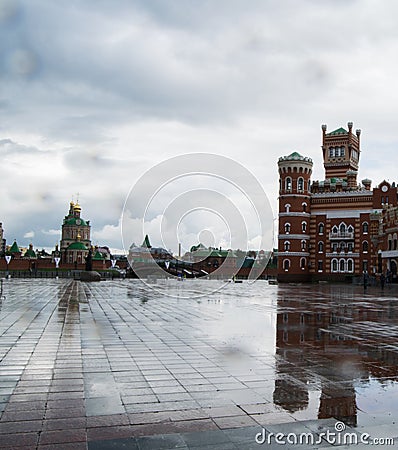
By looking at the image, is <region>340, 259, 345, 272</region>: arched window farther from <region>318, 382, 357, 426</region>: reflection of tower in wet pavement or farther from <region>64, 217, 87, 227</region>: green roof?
<region>64, 217, 87, 227</region>: green roof

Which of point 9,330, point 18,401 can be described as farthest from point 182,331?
point 18,401

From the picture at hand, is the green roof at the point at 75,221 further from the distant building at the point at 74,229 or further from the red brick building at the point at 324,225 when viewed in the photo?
the red brick building at the point at 324,225

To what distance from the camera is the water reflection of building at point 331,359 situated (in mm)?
6508

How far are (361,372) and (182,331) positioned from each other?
18.3 feet

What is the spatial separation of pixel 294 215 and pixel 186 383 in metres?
59.6

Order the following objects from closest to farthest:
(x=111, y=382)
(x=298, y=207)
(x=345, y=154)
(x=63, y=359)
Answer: (x=111, y=382), (x=63, y=359), (x=298, y=207), (x=345, y=154)

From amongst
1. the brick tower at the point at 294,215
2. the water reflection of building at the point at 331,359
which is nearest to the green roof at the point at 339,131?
the brick tower at the point at 294,215

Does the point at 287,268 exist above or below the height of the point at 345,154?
below

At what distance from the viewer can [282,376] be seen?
7.87 meters

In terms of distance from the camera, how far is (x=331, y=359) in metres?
9.38

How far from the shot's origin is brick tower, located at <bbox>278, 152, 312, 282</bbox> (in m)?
65.1

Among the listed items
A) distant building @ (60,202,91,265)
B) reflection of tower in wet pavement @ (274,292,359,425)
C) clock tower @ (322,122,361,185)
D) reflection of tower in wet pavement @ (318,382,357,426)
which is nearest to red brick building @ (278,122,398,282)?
clock tower @ (322,122,361,185)

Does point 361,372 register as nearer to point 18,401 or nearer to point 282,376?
point 282,376

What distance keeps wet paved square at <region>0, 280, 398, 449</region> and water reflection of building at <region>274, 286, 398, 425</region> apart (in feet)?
0.08
